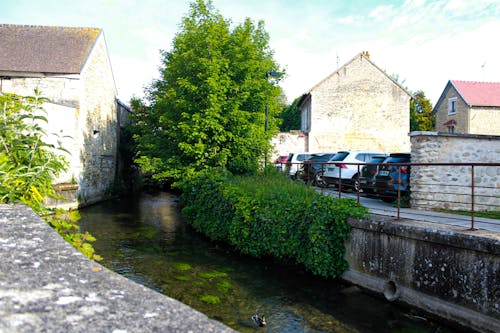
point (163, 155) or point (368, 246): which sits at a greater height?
point (163, 155)

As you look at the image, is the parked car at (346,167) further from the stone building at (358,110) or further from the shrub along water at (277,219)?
the stone building at (358,110)

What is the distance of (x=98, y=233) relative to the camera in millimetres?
13328

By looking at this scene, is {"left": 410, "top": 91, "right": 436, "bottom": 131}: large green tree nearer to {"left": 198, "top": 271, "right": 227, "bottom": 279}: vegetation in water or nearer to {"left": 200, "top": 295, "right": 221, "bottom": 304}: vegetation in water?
{"left": 198, "top": 271, "right": 227, "bottom": 279}: vegetation in water

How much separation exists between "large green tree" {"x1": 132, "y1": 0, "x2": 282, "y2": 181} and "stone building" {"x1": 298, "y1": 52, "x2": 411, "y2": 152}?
12070 millimetres

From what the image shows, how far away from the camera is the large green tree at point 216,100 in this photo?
14.8 metres


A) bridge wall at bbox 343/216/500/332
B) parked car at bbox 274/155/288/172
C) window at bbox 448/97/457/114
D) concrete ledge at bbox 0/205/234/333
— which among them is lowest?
bridge wall at bbox 343/216/500/332

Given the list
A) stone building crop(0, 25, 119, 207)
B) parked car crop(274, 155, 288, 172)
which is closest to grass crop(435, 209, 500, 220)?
parked car crop(274, 155, 288, 172)

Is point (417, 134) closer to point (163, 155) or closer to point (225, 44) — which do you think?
point (225, 44)

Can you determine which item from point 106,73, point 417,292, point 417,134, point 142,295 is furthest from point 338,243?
point 106,73

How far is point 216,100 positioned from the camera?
47.9 ft

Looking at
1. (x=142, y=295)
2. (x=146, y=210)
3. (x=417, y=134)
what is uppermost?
(x=417, y=134)

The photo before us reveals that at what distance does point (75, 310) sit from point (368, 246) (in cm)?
738

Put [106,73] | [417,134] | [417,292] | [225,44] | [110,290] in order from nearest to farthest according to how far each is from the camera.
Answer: [110,290] < [417,292] < [417,134] < [225,44] < [106,73]

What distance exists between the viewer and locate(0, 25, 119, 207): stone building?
19.2 metres
